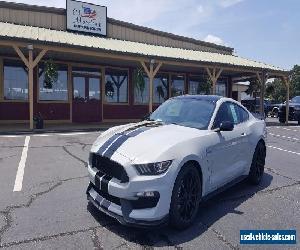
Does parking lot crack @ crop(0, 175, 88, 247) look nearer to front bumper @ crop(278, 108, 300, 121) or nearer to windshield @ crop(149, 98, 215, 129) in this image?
windshield @ crop(149, 98, 215, 129)

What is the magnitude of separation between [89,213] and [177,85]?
17079 mm

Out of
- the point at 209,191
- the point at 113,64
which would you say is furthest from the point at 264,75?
the point at 209,191

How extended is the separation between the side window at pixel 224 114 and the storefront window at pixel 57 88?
12353mm

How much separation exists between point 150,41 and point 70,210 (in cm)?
1833

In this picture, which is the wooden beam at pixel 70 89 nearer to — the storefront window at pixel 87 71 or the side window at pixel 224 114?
the storefront window at pixel 87 71

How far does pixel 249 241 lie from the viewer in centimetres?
367

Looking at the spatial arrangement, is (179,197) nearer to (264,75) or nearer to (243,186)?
(243,186)

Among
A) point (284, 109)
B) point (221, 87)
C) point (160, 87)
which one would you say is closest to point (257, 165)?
point (160, 87)

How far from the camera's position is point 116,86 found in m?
18.2

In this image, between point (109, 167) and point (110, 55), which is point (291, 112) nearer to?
point (110, 55)

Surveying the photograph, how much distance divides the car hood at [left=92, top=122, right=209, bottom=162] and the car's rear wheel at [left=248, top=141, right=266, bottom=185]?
6.21 feet

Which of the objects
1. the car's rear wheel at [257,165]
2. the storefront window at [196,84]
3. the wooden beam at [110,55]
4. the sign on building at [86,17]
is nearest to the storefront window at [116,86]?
the sign on building at [86,17]

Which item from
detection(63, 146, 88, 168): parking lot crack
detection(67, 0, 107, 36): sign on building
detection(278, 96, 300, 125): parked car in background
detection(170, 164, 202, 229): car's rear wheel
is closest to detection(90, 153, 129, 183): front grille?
detection(170, 164, 202, 229): car's rear wheel

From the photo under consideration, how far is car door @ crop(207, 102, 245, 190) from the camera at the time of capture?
175 inches
